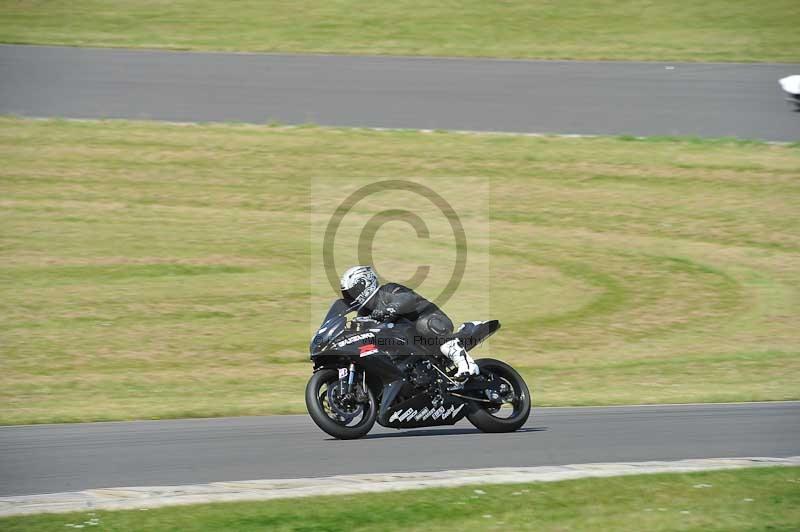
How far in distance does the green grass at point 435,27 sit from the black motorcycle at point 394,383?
Answer: 18948mm

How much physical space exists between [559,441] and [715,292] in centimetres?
874

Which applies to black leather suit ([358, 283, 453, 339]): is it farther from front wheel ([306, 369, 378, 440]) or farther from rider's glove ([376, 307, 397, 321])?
front wheel ([306, 369, 378, 440])

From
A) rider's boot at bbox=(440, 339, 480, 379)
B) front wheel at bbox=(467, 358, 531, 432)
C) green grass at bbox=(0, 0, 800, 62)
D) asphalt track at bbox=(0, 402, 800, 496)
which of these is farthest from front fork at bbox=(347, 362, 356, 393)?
green grass at bbox=(0, 0, 800, 62)

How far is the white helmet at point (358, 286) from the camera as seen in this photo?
34.9 ft

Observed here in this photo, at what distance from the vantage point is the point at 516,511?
326 inches

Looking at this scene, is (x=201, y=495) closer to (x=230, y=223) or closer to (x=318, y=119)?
(x=230, y=223)

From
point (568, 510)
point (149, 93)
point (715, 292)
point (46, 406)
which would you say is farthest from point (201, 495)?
point (149, 93)

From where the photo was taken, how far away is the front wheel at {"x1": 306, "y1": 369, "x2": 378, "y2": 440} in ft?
33.7

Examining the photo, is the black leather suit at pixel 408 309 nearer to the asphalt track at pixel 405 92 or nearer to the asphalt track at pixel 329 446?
the asphalt track at pixel 329 446

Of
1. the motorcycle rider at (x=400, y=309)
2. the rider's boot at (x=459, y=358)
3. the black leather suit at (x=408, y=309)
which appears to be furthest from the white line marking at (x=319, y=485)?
the black leather suit at (x=408, y=309)

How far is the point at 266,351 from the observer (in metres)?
15.8

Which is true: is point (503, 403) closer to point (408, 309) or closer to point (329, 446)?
point (408, 309)

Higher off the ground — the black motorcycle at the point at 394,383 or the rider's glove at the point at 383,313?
the rider's glove at the point at 383,313

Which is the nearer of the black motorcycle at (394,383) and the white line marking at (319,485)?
the white line marking at (319,485)
